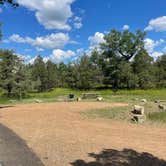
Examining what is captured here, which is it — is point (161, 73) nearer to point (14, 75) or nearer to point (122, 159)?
point (14, 75)

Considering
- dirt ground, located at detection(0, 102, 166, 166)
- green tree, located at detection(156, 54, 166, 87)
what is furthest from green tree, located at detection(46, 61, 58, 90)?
dirt ground, located at detection(0, 102, 166, 166)

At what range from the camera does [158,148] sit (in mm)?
7820

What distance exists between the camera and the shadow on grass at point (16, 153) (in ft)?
19.9

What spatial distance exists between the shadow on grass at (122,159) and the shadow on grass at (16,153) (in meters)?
1.04

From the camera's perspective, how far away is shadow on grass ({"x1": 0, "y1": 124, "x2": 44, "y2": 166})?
19.9ft

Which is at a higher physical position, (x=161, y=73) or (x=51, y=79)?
(x=161, y=73)

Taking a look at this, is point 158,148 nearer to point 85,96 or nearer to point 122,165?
point 122,165

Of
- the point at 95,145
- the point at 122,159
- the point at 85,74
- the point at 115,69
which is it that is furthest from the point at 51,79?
the point at 122,159

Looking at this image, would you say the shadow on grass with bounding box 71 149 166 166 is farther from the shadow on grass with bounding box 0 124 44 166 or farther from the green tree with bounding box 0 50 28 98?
the green tree with bounding box 0 50 28 98

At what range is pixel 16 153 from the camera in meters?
6.88

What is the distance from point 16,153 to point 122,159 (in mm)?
2692

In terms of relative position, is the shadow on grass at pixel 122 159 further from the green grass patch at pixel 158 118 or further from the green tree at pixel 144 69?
the green tree at pixel 144 69

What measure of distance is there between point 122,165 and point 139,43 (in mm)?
55620

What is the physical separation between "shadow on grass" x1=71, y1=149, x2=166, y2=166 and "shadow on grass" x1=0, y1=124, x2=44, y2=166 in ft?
3.42
